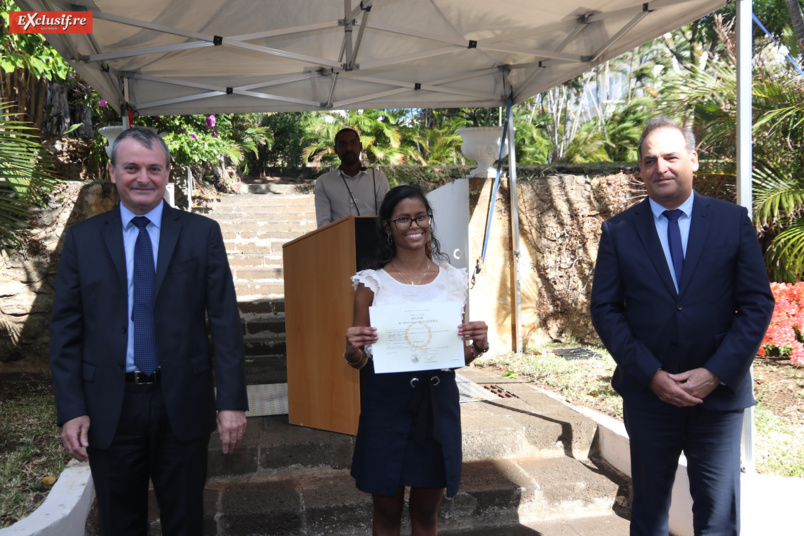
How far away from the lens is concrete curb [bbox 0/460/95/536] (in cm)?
306

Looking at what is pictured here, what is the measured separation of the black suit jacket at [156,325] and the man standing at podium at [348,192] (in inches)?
117

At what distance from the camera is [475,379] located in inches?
248

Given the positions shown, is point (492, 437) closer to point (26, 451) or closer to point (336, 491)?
point (336, 491)

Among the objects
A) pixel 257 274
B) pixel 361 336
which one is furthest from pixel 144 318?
pixel 257 274

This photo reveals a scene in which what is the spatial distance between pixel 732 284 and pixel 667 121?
73cm

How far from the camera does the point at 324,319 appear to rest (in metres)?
4.45

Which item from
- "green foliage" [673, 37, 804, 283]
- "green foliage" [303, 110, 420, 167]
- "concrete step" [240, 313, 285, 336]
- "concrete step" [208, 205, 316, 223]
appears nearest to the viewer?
"green foliage" [673, 37, 804, 283]

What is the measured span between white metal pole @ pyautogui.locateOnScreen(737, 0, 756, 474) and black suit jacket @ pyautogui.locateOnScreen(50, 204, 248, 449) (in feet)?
9.32

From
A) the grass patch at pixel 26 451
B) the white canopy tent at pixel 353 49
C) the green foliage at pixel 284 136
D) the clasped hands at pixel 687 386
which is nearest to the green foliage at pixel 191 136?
the white canopy tent at pixel 353 49

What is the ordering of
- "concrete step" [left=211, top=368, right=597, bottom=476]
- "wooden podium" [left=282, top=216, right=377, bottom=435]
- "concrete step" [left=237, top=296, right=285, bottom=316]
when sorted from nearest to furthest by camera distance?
"wooden podium" [left=282, top=216, right=377, bottom=435]
"concrete step" [left=211, top=368, right=597, bottom=476]
"concrete step" [left=237, top=296, right=285, bottom=316]

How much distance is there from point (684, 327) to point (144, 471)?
2.23 metres

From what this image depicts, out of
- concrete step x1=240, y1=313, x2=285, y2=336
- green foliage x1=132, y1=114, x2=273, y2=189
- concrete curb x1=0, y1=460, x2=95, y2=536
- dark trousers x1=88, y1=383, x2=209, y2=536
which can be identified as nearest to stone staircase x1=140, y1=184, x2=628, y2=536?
concrete curb x1=0, y1=460, x2=95, y2=536

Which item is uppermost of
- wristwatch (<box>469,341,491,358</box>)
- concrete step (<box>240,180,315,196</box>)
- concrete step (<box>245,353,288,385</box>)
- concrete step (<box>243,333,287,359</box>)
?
concrete step (<box>240,180,315,196</box>)

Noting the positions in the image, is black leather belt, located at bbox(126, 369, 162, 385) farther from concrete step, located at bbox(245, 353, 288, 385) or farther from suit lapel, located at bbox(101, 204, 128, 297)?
concrete step, located at bbox(245, 353, 288, 385)
